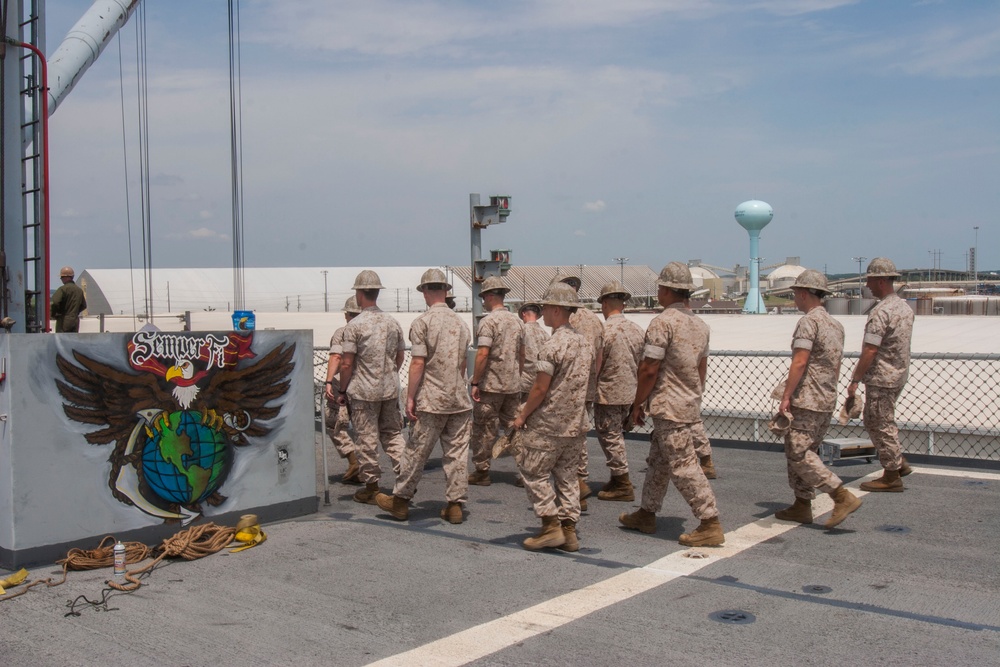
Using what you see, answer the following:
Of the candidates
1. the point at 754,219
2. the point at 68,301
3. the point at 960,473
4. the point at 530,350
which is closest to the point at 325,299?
the point at 754,219

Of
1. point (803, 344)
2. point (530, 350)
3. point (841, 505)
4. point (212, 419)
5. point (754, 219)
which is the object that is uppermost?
point (754, 219)

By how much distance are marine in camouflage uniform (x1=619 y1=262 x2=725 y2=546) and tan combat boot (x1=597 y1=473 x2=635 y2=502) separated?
Answer: 4.32 feet

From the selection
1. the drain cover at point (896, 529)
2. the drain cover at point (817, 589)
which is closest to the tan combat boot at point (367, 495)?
the drain cover at point (817, 589)

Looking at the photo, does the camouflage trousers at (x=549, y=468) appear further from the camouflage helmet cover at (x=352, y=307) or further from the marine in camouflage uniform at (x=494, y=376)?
the camouflage helmet cover at (x=352, y=307)

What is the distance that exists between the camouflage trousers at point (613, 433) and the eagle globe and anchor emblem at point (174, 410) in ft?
9.34

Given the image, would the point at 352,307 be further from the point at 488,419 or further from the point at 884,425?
the point at 884,425

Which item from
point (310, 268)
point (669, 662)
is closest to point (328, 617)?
point (669, 662)

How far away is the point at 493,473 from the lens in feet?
30.1

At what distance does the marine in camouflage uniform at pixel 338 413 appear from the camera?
8125 millimetres

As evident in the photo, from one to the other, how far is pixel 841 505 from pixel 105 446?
5146mm

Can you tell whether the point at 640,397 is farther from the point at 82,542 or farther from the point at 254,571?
the point at 82,542

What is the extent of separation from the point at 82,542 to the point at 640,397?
385cm

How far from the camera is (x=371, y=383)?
7516 mm

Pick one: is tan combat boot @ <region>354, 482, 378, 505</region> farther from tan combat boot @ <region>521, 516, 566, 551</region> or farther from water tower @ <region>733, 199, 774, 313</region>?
water tower @ <region>733, 199, 774, 313</region>
